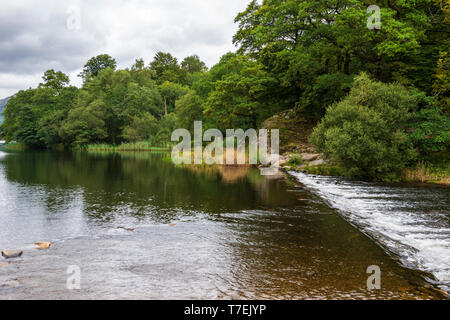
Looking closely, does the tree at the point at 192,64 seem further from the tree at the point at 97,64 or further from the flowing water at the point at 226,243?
the flowing water at the point at 226,243

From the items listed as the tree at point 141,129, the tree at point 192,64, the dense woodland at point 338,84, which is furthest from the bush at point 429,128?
the tree at point 192,64

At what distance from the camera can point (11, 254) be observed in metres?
6.89

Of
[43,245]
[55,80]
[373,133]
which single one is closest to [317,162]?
[373,133]

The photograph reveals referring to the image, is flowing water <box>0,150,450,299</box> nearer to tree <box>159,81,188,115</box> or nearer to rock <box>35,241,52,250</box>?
rock <box>35,241,52,250</box>

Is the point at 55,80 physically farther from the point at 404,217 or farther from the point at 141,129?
the point at 404,217

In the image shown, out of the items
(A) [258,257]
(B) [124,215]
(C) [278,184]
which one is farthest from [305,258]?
(C) [278,184]

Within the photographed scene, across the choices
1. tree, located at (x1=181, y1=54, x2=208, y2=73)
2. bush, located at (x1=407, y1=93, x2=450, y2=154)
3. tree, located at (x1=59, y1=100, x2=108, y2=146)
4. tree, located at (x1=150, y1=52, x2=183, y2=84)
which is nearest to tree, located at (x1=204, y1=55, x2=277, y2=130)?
bush, located at (x1=407, y1=93, x2=450, y2=154)

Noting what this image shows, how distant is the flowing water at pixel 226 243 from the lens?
556cm

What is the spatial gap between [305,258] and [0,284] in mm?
5895

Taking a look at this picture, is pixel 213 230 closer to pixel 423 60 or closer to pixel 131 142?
pixel 423 60

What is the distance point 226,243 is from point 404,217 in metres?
6.59

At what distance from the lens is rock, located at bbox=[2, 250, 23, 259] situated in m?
6.85
